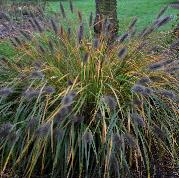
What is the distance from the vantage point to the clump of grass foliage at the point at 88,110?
403 cm

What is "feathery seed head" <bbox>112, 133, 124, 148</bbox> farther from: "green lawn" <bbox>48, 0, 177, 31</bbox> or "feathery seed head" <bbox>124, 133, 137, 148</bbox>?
"green lawn" <bbox>48, 0, 177, 31</bbox>

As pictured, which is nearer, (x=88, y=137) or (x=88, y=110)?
(x=88, y=137)

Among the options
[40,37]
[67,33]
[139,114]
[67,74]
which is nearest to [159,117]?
[139,114]

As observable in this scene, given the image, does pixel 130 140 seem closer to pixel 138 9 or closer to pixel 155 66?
pixel 155 66

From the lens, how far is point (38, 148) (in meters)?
4.05

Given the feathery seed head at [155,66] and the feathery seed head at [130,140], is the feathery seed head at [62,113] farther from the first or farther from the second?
the feathery seed head at [155,66]

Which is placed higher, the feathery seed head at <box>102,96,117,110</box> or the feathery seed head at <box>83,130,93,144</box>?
the feathery seed head at <box>102,96,117,110</box>

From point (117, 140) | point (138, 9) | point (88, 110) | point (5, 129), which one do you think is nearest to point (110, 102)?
point (117, 140)

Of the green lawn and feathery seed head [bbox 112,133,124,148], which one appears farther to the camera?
the green lawn

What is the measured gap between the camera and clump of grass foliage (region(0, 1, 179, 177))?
4.03 meters

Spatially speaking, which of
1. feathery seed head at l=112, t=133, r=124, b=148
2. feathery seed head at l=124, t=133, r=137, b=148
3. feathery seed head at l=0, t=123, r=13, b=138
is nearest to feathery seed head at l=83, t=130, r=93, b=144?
feathery seed head at l=112, t=133, r=124, b=148

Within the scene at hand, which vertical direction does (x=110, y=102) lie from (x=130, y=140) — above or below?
above

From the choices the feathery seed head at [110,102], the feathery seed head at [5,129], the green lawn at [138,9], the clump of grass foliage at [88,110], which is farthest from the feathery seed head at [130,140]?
the green lawn at [138,9]

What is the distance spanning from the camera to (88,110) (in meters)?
4.44
